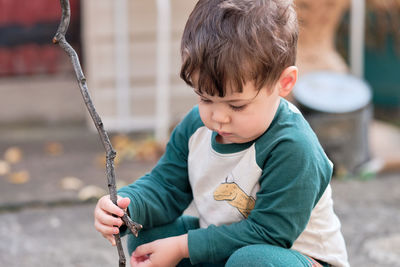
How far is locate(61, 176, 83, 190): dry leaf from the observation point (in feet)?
9.70

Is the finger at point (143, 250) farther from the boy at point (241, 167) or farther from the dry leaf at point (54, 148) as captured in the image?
the dry leaf at point (54, 148)

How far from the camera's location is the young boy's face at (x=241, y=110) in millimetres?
1363

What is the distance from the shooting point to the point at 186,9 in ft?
13.4

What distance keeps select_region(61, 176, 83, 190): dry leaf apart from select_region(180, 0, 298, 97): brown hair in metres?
1.71

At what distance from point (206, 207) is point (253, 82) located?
0.41m

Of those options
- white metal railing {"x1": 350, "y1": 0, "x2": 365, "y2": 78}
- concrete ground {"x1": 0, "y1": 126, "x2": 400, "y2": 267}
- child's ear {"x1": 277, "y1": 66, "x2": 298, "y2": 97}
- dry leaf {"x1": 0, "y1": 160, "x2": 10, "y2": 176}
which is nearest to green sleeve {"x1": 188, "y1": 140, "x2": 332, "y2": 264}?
child's ear {"x1": 277, "y1": 66, "x2": 298, "y2": 97}

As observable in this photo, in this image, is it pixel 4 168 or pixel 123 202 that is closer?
pixel 123 202

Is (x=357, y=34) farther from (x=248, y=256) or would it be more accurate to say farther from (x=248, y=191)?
(x=248, y=256)

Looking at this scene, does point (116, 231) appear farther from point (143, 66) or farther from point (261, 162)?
point (143, 66)

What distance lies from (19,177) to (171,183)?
163cm

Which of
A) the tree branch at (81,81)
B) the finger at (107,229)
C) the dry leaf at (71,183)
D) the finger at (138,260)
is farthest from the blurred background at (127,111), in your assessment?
the tree branch at (81,81)

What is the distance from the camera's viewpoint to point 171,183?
1.68m

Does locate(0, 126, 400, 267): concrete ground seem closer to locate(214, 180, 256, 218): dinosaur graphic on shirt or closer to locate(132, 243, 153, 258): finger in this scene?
locate(132, 243, 153, 258): finger

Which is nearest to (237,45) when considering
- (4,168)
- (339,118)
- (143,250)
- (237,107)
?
(237,107)
